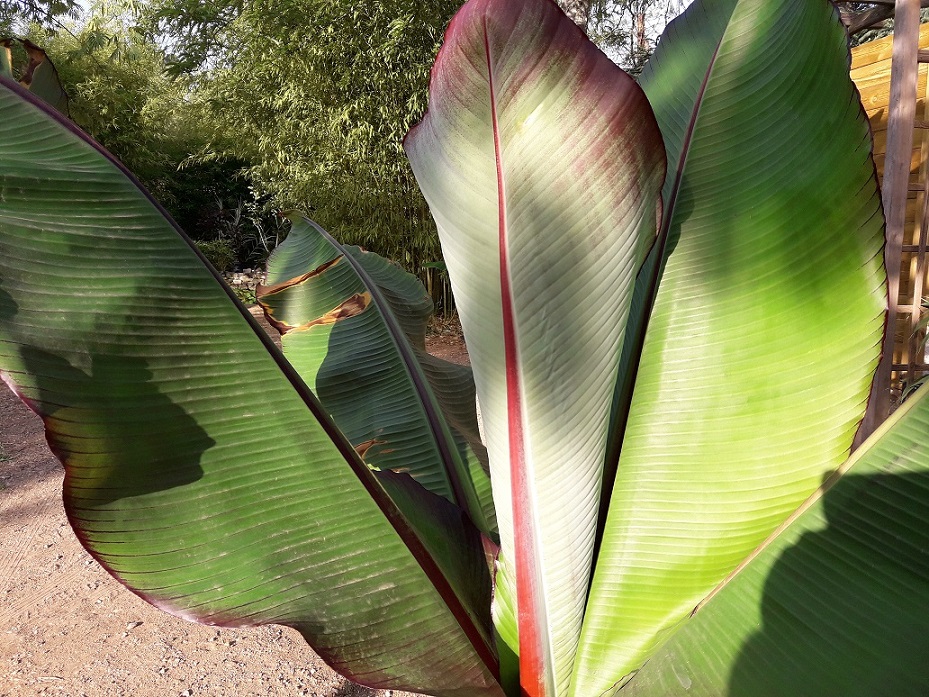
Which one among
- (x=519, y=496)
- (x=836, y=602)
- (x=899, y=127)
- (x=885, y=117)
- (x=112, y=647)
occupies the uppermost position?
(x=519, y=496)

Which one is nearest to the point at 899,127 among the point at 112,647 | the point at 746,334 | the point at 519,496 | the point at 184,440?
the point at 746,334

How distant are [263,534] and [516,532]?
0.96ft

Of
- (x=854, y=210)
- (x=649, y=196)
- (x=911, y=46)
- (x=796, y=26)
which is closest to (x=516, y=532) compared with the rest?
(x=649, y=196)

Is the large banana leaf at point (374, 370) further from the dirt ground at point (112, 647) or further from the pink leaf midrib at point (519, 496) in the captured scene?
the dirt ground at point (112, 647)

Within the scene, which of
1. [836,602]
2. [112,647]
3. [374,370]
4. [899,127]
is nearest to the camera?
[836,602]

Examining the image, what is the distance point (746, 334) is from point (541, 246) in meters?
0.30

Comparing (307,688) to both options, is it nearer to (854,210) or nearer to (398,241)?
(854,210)

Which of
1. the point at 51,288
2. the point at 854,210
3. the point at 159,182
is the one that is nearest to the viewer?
the point at 51,288

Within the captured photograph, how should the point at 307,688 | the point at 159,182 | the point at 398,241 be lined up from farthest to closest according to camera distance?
the point at 159,182 < the point at 398,241 < the point at 307,688

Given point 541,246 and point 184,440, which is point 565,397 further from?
point 184,440

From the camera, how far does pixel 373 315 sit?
1.22 m

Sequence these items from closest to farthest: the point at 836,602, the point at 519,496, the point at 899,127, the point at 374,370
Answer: the point at 836,602 < the point at 519,496 < the point at 374,370 < the point at 899,127

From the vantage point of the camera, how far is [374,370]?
1.17m

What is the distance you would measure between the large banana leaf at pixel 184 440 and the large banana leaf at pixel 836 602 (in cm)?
29
